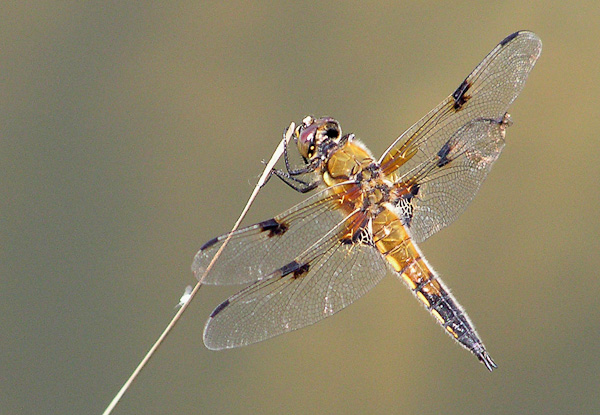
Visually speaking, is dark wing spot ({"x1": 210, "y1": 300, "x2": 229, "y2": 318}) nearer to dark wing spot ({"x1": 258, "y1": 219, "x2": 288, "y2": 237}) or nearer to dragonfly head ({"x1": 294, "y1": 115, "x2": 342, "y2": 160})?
dark wing spot ({"x1": 258, "y1": 219, "x2": 288, "y2": 237})

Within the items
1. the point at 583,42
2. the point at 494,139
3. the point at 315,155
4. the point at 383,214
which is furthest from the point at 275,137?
the point at 583,42

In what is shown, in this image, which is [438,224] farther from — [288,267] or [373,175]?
[288,267]

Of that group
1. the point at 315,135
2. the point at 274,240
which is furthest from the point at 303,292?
the point at 315,135

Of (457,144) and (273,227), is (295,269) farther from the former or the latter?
(457,144)

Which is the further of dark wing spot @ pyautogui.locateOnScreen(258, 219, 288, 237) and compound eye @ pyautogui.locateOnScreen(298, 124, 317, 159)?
compound eye @ pyautogui.locateOnScreen(298, 124, 317, 159)

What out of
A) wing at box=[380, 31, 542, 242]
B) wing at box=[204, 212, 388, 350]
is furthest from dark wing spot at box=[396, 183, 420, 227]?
wing at box=[204, 212, 388, 350]
